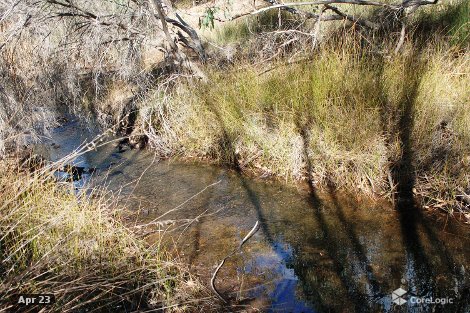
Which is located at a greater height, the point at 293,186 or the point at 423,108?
the point at 423,108

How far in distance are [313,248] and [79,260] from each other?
6.29 feet

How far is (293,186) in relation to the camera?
188 inches

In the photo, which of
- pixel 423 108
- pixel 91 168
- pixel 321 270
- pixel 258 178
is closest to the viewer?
pixel 321 270

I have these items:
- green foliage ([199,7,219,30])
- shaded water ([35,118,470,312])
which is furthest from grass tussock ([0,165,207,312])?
green foliage ([199,7,219,30])

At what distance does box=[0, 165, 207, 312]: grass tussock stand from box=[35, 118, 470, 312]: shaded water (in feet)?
1.39

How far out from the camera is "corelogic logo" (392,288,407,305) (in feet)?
9.55

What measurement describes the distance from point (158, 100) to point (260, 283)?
3.55m

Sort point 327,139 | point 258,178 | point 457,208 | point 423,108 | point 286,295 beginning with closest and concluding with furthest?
point 286,295
point 457,208
point 423,108
point 327,139
point 258,178

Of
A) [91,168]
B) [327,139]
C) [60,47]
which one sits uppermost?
[60,47]

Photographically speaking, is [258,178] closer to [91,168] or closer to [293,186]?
[293,186]

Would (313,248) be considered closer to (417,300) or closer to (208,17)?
(417,300)

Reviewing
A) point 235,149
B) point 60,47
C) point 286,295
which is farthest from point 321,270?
point 60,47
